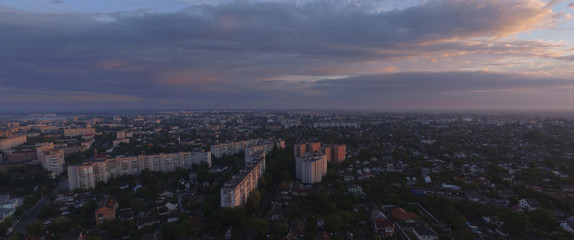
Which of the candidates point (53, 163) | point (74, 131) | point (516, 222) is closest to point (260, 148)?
point (53, 163)

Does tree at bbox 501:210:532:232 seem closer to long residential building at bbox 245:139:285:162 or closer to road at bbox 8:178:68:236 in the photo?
long residential building at bbox 245:139:285:162

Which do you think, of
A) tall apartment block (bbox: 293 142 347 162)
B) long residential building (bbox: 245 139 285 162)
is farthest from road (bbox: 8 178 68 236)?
tall apartment block (bbox: 293 142 347 162)

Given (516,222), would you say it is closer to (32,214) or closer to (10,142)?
(32,214)

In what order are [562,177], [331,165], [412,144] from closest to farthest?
[562,177] < [331,165] < [412,144]

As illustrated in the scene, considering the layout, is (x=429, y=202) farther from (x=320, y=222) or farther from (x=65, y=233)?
(x=65, y=233)

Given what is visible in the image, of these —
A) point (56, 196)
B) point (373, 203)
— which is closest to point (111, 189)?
point (56, 196)
